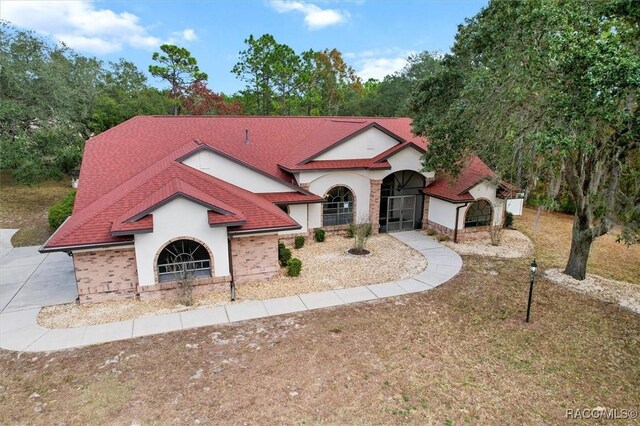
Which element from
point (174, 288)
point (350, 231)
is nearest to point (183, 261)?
point (174, 288)

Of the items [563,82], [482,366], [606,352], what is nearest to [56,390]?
[482,366]

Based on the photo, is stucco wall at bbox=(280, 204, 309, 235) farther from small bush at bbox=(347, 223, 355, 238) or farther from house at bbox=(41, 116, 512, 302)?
small bush at bbox=(347, 223, 355, 238)

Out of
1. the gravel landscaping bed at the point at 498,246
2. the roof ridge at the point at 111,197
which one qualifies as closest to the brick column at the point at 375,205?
the gravel landscaping bed at the point at 498,246

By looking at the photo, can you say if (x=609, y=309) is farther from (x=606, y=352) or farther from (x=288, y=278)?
(x=288, y=278)

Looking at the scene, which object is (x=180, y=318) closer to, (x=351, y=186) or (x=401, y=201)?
(x=351, y=186)

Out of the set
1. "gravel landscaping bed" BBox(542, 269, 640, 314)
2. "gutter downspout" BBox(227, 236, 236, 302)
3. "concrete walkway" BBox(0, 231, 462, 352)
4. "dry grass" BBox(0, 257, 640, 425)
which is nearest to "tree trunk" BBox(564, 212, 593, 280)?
"gravel landscaping bed" BBox(542, 269, 640, 314)
